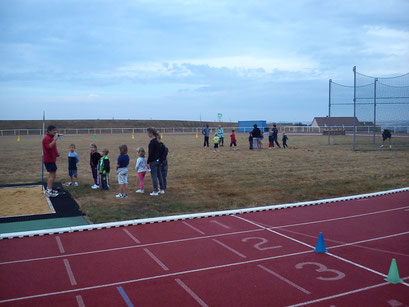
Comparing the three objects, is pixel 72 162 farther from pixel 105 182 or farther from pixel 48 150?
pixel 48 150

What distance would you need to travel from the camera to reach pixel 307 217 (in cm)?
928

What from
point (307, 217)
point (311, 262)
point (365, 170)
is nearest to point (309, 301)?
point (311, 262)

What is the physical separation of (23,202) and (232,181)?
6.94 m

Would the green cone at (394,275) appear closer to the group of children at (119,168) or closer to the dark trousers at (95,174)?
the group of children at (119,168)

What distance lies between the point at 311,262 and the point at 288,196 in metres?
5.66

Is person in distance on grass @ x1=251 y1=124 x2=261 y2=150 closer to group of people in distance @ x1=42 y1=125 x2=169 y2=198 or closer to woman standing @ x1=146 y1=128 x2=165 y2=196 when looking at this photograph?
group of people in distance @ x1=42 y1=125 x2=169 y2=198

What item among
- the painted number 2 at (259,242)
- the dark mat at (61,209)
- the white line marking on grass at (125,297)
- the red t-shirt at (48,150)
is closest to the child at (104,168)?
the dark mat at (61,209)

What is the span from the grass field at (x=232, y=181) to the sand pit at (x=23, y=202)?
969 millimetres

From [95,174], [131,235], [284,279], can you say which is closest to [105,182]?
[95,174]

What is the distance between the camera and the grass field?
10.6 m

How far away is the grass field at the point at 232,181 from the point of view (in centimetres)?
1059

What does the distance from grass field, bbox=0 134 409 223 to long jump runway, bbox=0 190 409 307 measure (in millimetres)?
1850

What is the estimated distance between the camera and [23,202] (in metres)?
10.6

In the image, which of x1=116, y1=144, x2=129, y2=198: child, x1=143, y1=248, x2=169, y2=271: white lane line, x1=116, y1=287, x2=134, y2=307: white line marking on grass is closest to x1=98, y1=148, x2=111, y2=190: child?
x1=116, y1=144, x2=129, y2=198: child
